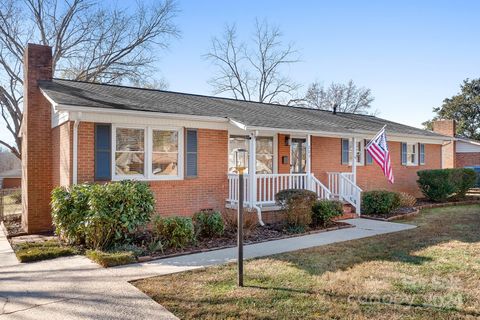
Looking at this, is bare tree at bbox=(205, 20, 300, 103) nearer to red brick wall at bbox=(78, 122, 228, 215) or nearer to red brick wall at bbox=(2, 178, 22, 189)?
red brick wall at bbox=(2, 178, 22, 189)

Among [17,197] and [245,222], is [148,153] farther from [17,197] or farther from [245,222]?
[17,197]

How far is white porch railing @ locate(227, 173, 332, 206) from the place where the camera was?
10602 millimetres

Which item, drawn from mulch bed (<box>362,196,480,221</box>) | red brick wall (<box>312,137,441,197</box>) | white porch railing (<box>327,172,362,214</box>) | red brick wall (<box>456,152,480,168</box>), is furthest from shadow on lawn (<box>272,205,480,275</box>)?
red brick wall (<box>456,152,480,168</box>)

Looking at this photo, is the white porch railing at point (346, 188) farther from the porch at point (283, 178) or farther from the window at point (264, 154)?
the window at point (264, 154)

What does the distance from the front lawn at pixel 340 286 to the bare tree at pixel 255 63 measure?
96.1 ft

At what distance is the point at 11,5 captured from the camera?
74.5 feet

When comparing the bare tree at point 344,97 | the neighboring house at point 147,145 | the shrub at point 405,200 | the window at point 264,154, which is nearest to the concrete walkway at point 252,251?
the neighboring house at point 147,145

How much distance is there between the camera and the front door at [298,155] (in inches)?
519

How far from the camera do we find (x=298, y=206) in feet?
31.5

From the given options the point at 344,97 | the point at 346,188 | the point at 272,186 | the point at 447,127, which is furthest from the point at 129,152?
the point at 344,97

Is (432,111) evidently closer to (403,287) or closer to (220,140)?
(220,140)

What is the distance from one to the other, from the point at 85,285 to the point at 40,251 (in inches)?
98.3

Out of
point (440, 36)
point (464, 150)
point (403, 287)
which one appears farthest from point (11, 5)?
point (464, 150)

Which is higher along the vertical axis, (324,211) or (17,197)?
(324,211)
